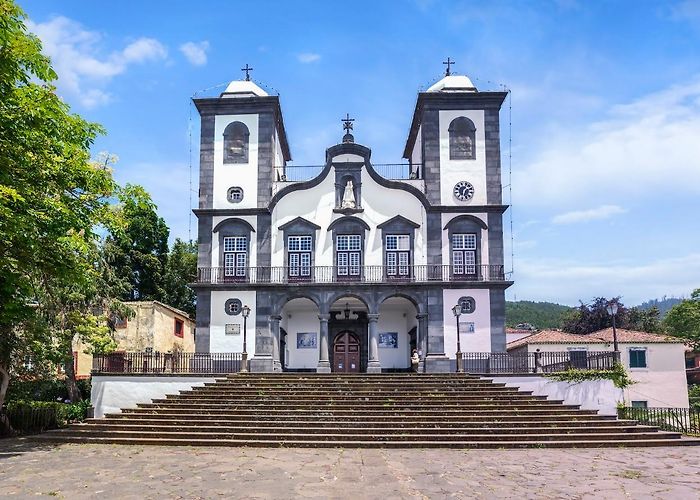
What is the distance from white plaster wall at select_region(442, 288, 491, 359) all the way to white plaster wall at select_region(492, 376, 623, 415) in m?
5.04

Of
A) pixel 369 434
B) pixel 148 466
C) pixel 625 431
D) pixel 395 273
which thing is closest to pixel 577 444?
pixel 625 431

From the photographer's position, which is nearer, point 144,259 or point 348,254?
point 348,254

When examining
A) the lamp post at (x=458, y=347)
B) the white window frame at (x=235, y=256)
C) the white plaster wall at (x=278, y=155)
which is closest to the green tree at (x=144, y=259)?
the white plaster wall at (x=278, y=155)

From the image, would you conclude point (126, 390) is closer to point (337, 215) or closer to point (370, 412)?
point (370, 412)

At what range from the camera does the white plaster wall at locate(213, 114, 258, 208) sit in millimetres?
28938

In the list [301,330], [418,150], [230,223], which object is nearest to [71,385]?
[230,223]

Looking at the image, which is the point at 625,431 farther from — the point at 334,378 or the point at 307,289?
the point at 307,289

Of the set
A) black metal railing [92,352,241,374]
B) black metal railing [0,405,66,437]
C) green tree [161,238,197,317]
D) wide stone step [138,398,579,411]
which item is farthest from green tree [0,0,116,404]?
green tree [161,238,197,317]

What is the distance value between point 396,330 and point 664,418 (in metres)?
12.8

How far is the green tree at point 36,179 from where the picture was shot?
1292 centimetres

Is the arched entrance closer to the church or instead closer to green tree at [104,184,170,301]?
the church

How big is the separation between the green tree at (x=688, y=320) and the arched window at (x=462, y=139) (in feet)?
76.1

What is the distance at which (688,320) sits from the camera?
4656 centimetres

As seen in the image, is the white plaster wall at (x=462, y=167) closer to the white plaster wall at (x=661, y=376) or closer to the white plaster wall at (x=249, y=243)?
the white plaster wall at (x=249, y=243)
